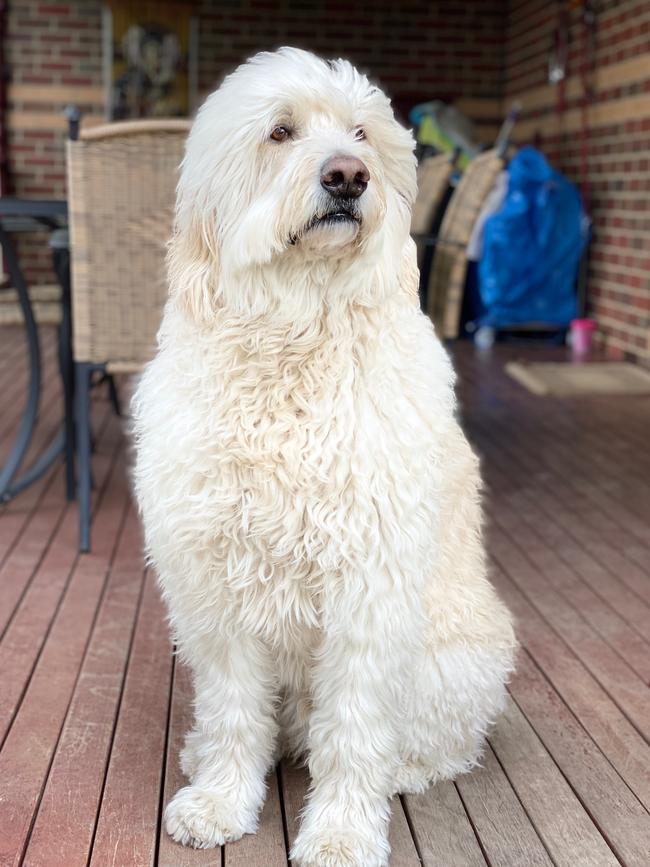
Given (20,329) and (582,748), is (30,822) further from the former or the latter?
Answer: (20,329)

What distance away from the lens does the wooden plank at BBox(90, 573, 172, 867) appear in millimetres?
1793

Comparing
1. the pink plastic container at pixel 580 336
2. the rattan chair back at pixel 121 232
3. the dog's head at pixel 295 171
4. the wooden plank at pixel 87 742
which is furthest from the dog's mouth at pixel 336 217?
the pink plastic container at pixel 580 336

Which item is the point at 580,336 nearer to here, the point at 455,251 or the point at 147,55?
the point at 455,251

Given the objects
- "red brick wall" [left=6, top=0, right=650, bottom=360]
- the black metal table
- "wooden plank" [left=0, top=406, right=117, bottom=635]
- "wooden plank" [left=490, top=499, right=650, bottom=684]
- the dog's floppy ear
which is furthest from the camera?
"red brick wall" [left=6, top=0, right=650, bottom=360]

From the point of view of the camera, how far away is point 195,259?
1650 millimetres

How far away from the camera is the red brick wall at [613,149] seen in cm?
608

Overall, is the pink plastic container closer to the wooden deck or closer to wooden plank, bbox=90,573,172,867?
the wooden deck

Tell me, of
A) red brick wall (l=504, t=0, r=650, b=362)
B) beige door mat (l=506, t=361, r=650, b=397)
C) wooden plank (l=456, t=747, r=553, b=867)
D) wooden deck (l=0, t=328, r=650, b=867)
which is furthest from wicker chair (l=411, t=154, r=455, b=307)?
wooden plank (l=456, t=747, r=553, b=867)

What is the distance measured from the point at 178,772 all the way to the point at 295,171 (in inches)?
46.5

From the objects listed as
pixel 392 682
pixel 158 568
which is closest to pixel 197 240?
pixel 158 568

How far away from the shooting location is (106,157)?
9.80 ft

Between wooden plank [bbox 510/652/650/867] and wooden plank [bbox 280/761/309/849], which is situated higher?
wooden plank [bbox 510/652/650/867]

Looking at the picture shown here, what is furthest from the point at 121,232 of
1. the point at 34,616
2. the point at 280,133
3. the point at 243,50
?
the point at 243,50

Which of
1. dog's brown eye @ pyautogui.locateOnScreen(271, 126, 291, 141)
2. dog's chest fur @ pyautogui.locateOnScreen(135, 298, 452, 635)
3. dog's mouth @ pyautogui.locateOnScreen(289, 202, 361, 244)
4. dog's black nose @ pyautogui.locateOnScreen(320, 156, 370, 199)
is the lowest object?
dog's chest fur @ pyautogui.locateOnScreen(135, 298, 452, 635)
